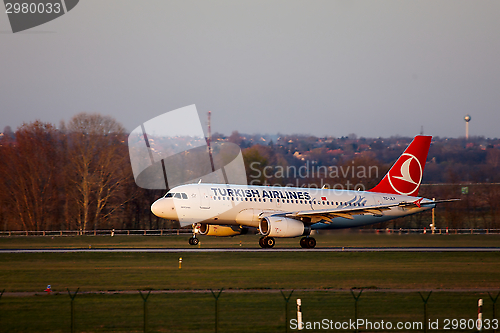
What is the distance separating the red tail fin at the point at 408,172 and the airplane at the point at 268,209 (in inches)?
90.1

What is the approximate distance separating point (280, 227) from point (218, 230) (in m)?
5.95

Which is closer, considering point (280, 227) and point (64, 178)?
point (280, 227)

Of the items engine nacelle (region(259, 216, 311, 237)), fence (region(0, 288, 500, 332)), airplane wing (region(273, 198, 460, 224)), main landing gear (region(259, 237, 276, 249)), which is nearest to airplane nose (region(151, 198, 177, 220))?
engine nacelle (region(259, 216, 311, 237))

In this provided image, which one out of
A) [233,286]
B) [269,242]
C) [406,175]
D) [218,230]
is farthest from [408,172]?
[233,286]

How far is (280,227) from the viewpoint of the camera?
123 feet

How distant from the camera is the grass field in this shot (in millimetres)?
15867

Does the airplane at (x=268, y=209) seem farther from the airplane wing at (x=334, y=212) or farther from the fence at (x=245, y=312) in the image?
the fence at (x=245, y=312)

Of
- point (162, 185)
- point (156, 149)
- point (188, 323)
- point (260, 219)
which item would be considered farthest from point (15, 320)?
point (156, 149)

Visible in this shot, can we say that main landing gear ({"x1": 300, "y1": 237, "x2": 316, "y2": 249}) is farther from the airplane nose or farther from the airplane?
the airplane nose

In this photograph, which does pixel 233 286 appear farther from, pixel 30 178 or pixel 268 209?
pixel 30 178

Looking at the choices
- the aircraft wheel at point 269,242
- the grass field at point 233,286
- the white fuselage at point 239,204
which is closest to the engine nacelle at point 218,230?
the white fuselage at point 239,204

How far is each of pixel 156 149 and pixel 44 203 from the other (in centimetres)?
2392

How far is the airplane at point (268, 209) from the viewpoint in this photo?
3859 cm

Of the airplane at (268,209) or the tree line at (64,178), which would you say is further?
the tree line at (64,178)
